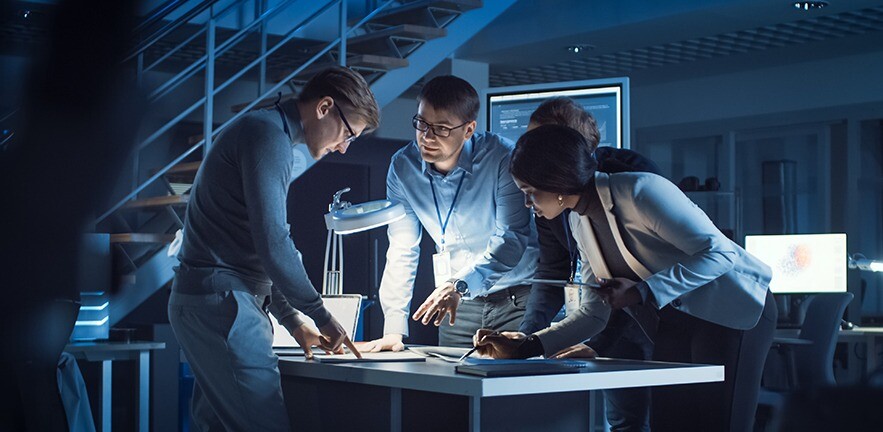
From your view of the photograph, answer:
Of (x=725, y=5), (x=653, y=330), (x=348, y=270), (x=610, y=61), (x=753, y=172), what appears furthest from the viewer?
(x=753, y=172)

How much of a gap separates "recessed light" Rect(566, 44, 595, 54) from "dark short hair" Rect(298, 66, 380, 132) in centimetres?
567

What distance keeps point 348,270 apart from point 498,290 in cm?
499

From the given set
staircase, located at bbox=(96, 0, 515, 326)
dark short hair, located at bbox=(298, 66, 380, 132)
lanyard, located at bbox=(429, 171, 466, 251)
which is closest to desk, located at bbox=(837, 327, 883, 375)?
staircase, located at bbox=(96, 0, 515, 326)

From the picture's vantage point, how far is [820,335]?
6082 millimetres

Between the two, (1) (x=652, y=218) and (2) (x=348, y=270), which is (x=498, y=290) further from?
(2) (x=348, y=270)

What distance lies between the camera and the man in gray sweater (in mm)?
2221

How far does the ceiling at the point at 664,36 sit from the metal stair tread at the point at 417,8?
1.16 metres

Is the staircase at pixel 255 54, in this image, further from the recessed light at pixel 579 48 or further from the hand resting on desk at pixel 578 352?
the hand resting on desk at pixel 578 352

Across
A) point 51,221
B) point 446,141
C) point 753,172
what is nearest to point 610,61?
point 753,172

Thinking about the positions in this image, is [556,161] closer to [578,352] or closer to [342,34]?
[578,352]

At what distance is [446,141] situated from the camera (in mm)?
3057

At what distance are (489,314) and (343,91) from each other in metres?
0.98

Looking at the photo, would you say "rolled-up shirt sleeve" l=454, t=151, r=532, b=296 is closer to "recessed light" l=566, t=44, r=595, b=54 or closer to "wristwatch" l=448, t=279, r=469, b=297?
"wristwatch" l=448, t=279, r=469, b=297

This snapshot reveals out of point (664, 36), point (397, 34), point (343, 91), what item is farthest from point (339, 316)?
point (664, 36)
